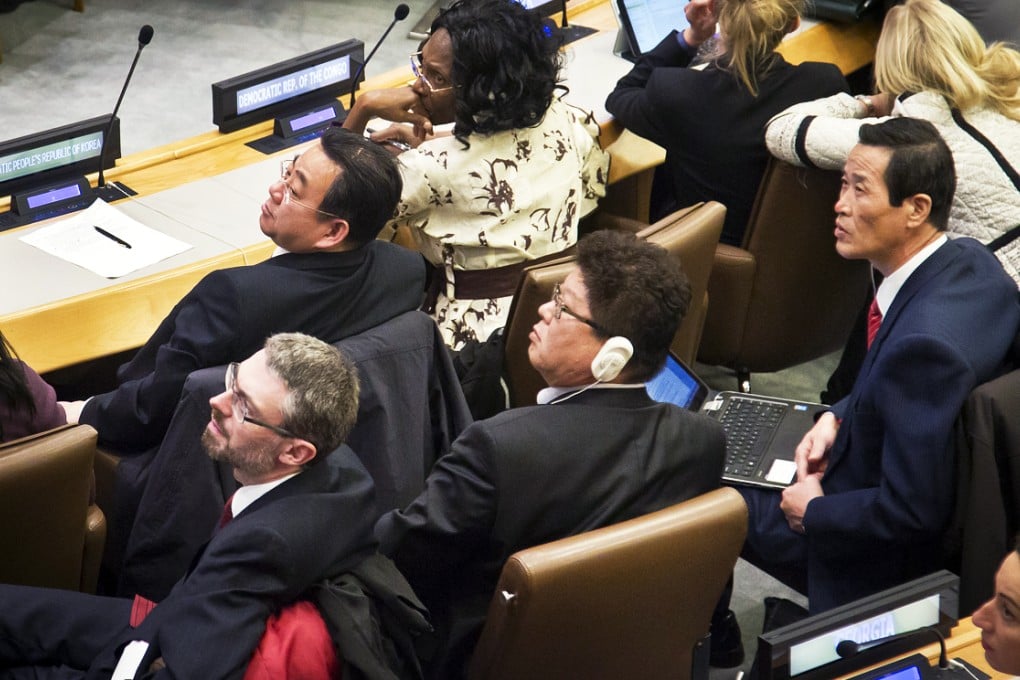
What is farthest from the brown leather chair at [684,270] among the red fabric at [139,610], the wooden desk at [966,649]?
the red fabric at [139,610]

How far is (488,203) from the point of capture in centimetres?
276

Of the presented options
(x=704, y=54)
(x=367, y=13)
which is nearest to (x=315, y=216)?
(x=704, y=54)

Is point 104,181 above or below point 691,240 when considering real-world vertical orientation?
below

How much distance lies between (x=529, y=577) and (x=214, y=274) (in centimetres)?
84

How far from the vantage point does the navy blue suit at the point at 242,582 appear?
1.72 meters

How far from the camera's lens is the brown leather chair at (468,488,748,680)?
5.81ft

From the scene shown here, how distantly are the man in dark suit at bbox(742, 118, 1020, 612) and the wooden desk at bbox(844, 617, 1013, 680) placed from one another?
0.32 m

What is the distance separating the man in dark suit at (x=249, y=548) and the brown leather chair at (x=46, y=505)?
92mm

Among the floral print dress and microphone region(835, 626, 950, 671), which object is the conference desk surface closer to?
the floral print dress

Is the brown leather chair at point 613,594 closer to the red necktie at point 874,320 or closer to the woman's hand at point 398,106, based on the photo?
the red necktie at point 874,320

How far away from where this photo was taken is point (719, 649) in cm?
266

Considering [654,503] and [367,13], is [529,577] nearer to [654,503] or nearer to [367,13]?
[654,503]

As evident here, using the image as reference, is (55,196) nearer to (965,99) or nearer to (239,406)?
(239,406)

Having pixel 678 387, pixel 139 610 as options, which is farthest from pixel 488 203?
pixel 139 610
